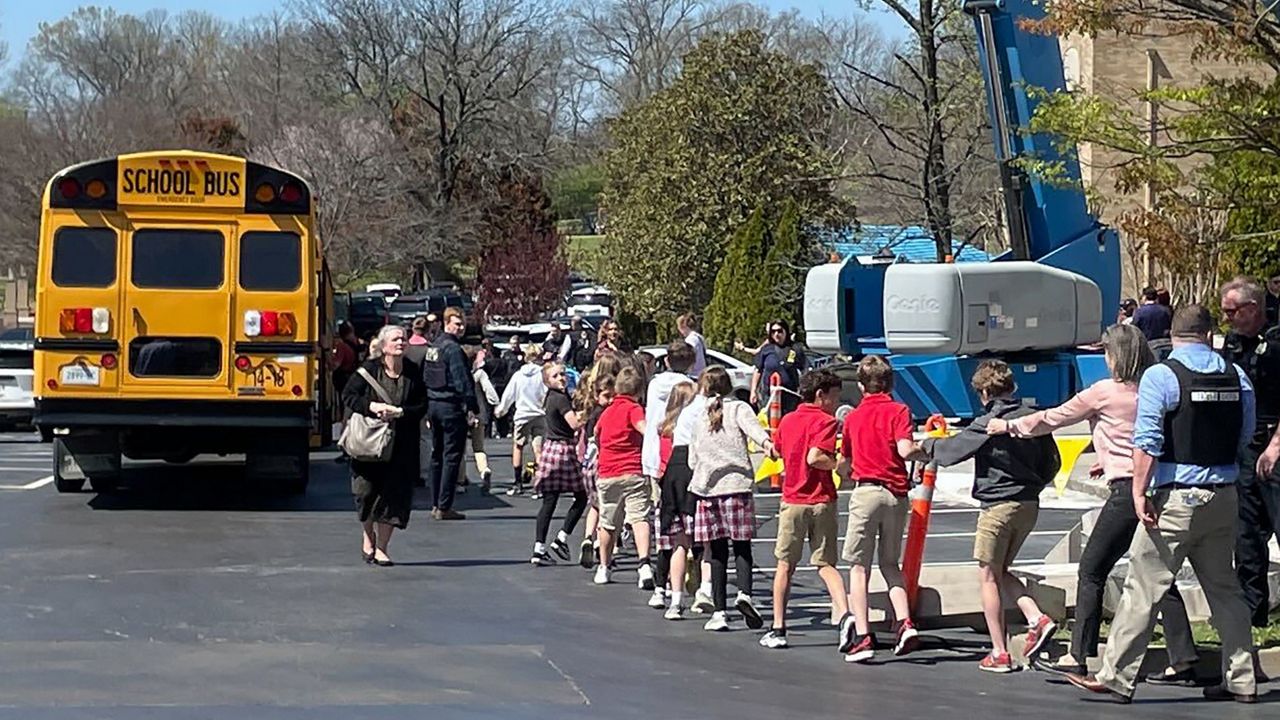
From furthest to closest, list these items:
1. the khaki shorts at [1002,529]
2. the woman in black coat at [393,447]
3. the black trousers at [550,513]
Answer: the black trousers at [550,513]
the woman in black coat at [393,447]
the khaki shorts at [1002,529]

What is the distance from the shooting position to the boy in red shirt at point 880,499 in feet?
33.6

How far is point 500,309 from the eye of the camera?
56.3 m

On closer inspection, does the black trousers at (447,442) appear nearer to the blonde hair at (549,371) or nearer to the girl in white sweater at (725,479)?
the blonde hair at (549,371)

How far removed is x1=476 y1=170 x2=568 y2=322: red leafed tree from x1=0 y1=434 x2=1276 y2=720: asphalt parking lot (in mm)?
40074

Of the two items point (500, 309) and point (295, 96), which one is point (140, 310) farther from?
point (295, 96)

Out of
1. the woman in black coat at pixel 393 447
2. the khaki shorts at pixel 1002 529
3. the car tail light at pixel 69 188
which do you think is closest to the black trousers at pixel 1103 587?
the khaki shorts at pixel 1002 529

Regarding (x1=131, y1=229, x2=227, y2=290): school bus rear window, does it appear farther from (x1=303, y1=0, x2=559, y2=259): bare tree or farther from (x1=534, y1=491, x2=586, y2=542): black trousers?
(x1=303, y1=0, x2=559, y2=259): bare tree

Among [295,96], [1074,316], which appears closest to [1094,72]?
[1074,316]

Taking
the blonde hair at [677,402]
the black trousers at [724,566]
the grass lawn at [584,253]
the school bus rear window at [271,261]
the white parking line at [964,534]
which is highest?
the grass lawn at [584,253]

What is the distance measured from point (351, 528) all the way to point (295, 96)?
53.6 meters

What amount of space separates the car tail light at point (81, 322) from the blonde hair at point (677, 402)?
6.83 m

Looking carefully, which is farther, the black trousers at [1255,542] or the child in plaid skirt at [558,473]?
the child in plaid skirt at [558,473]

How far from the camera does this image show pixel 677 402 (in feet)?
38.8

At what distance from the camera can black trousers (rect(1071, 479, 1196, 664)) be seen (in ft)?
30.1
